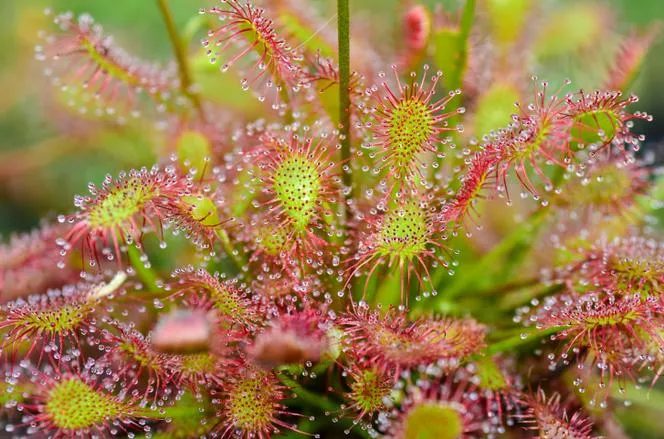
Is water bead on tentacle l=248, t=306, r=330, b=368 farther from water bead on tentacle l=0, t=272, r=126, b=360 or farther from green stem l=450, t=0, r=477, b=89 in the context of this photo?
green stem l=450, t=0, r=477, b=89

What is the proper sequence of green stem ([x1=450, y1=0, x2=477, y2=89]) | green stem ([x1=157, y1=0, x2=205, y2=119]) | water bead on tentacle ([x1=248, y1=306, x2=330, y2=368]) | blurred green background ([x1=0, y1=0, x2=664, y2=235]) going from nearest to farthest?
water bead on tentacle ([x1=248, y1=306, x2=330, y2=368]) → green stem ([x1=450, y1=0, x2=477, y2=89]) → green stem ([x1=157, y1=0, x2=205, y2=119]) → blurred green background ([x1=0, y1=0, x2=664, y2=235])

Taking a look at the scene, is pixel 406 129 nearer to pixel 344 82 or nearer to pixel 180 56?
pixel 344 82

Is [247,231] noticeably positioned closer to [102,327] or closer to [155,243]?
[102,327]

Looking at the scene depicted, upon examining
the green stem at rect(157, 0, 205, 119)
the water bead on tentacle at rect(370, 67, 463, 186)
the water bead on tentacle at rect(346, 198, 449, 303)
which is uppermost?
the green stem at rect(157, 0, 205, 119)

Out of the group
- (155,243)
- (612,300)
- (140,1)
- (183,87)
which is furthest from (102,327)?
(140,1)

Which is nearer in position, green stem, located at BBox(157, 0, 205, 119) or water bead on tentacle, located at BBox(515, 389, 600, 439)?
water bead on tentacle, located at BBox(515, 389, 600, 439)

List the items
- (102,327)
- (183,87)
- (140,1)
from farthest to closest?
1. (140,1)
2. (183,87)
3. (102,327)

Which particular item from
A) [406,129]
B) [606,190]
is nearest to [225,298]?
[406,129]

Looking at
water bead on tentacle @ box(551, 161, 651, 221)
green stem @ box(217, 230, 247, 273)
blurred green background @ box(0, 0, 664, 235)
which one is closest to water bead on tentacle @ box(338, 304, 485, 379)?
green stem @ box(217, 230, 247, 273)
